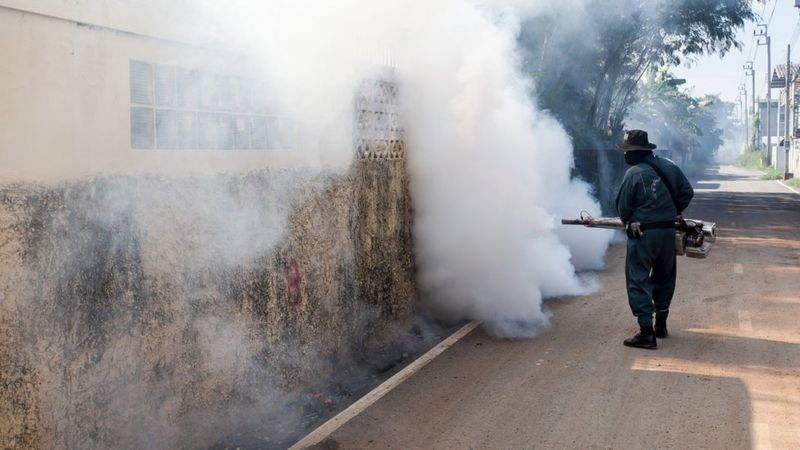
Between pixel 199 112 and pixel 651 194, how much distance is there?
3.97m

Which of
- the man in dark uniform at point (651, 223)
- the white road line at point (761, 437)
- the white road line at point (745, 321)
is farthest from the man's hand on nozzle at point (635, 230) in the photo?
the white road line at point (761, 437)

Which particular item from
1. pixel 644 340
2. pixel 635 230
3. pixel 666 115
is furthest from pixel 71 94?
pixel 666 115

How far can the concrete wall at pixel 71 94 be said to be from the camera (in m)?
3.43

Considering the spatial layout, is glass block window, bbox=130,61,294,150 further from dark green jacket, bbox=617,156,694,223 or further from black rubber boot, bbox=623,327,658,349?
black rubber boot, bbox=623,327,658,349

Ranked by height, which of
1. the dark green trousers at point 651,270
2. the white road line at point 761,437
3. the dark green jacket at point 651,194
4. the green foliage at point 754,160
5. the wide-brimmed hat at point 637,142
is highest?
the green foliage at point 754,160

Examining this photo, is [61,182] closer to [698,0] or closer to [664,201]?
[664,201]

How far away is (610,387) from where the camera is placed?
5.54 m

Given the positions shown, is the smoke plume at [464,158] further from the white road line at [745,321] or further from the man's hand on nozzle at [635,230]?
the white road line at [745,321]

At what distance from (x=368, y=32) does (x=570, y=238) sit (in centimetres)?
504

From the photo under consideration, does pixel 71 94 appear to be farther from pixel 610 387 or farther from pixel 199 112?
pixel 610 387

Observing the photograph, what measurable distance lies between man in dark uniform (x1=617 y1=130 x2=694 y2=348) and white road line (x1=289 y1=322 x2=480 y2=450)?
156cm

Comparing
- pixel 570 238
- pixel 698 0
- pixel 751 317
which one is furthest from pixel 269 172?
pixel 698 0

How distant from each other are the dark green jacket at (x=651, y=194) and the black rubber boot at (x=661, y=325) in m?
0.85

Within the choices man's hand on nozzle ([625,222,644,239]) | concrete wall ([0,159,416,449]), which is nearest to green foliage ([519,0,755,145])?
man's hand on nozzle ([625,222,644,239])
